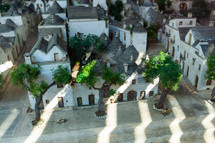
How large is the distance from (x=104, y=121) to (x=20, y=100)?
15122mm

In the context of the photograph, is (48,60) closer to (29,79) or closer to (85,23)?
(29,79)

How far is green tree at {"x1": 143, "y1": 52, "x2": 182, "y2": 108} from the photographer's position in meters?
29.1

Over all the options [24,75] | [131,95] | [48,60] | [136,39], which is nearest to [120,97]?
[131,95]

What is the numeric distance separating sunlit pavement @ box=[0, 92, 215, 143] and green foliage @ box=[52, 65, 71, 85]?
5.90m

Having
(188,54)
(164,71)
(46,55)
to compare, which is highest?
(46,55)

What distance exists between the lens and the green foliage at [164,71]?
29094 mm

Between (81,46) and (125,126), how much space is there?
2135cm

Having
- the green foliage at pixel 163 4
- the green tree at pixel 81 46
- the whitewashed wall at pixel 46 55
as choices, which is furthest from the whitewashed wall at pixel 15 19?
the green foliage at pixel 163 4

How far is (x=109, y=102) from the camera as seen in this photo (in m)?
33.6

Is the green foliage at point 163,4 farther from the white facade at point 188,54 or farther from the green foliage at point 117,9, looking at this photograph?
the white facade at point 188,54

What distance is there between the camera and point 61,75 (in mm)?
27812

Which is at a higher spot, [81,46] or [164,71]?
[81,46]

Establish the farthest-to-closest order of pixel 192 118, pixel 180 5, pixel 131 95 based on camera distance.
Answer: pixel 180 5
pixel 131 95
pixel 192 118

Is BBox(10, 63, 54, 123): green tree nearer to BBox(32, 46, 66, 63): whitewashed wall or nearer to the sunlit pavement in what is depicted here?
BBox(32, 46, 66, 63): whitewashed wall
